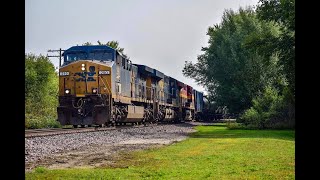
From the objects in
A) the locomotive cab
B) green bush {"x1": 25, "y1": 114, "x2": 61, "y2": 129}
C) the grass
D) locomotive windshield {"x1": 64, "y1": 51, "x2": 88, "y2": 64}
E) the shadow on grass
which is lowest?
the shadow on grass

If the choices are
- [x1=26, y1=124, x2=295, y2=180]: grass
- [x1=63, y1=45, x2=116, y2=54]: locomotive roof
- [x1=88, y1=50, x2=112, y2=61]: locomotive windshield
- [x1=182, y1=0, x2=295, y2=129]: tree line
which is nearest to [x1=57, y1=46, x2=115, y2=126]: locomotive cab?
[x1=88, y1=50, x2=112, y2=61]: locomotive windshield

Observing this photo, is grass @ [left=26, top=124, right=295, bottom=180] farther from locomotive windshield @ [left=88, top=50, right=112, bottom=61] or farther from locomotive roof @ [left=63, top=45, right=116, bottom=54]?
locomotive roof @ [left=63, top=45, right=116, bottom=54]

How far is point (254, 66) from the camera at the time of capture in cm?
3070

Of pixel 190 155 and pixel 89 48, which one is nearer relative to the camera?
pixel 190 155

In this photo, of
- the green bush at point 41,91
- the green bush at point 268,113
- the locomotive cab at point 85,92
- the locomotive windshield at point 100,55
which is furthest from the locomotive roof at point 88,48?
the green bush at point 268,113

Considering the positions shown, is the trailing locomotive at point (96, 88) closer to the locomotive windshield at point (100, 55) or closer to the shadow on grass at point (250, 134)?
the locomotive windshield at point (100, 55)

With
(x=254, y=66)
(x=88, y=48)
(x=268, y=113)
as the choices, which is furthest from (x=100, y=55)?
(x=254, y=66)

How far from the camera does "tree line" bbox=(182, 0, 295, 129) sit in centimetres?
2106

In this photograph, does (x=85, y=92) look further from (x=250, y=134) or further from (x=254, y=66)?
(x=254, y=66)

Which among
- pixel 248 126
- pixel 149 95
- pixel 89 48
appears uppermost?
pixel 89 48
